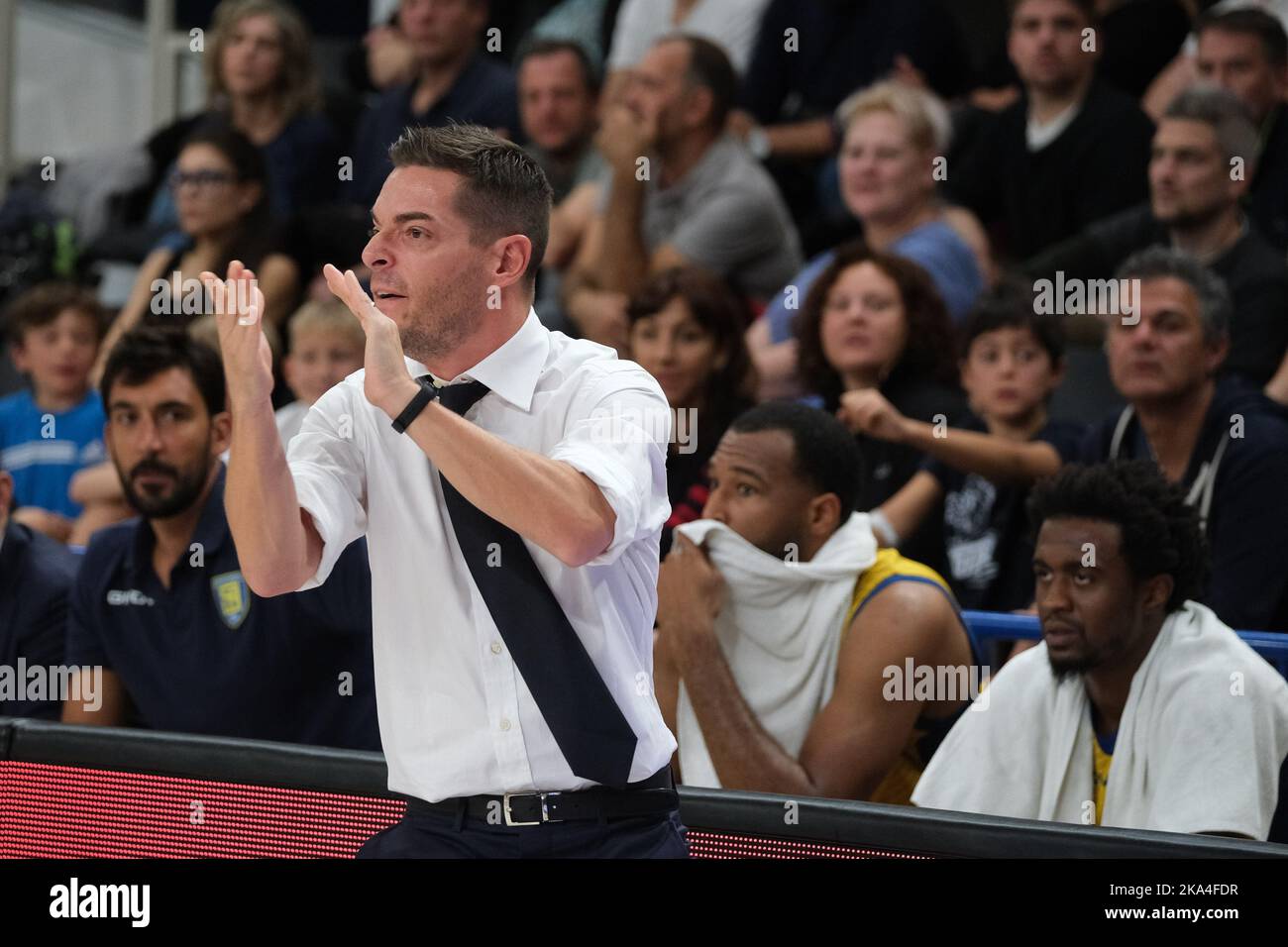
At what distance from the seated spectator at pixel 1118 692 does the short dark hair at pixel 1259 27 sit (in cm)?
271

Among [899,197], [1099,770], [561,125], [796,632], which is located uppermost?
[561,125]

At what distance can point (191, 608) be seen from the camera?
4133 mm

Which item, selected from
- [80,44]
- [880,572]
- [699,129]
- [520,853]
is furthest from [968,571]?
[80,44]

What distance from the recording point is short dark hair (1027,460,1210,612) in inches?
141

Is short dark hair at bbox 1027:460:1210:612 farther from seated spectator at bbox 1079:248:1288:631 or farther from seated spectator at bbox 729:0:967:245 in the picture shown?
seated spectator at bbox 729:0:967:245

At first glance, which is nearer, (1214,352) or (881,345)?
(1214,352)

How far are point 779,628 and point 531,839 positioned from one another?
1.73 metres

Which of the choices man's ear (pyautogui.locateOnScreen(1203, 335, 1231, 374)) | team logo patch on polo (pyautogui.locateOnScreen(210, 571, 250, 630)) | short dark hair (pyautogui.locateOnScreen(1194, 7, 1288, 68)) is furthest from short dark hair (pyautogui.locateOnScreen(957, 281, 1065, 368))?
team logo patch on polo (pyautogui.locateOnScreen(210, 571, 250, 630))

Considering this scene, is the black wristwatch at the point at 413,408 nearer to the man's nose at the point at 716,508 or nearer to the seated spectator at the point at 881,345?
the man's nose at the point at 716,508

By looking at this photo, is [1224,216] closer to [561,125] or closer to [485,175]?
[561,125]

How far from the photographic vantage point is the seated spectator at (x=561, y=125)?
6684 mm

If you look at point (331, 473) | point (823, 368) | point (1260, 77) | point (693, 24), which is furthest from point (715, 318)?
point (331, 473)
